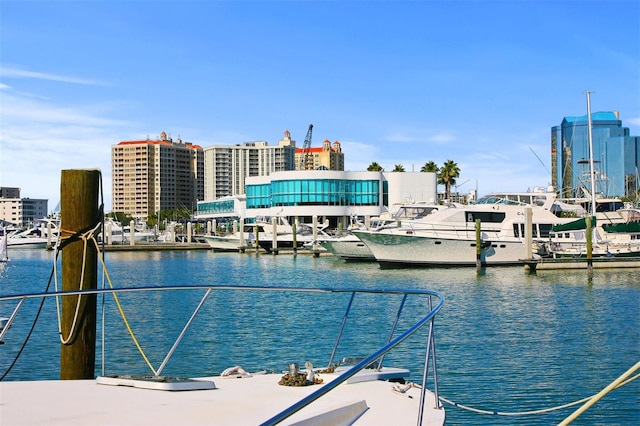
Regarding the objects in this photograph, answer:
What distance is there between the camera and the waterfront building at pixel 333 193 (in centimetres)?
10344

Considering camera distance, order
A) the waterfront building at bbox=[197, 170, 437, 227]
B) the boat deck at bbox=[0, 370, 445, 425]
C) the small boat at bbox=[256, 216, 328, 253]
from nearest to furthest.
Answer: the boat deck at bbox=[0, 370, 445, 425]
the small boat at bbox=[256, 216, 328, 253]
the waterfront building at bbox=[197, 170, 437, 227]

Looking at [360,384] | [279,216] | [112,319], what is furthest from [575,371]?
[279,216]

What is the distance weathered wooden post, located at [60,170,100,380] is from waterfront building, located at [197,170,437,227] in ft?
296

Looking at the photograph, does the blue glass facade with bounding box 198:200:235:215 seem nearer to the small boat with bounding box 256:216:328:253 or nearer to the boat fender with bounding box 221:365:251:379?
the small boat with bounding box 256:216:328:253

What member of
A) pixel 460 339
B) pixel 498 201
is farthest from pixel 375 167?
pixel 460 339

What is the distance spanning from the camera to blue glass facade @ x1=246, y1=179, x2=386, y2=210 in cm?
10344

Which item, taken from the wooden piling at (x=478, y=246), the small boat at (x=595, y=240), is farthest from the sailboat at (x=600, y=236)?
the wooden piling at (x=478, y=246)

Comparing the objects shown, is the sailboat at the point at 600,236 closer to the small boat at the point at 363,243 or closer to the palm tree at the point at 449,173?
the small boat at the point at 363,243

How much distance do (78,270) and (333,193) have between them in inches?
3738

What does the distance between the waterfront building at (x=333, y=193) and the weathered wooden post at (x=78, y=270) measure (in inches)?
3552

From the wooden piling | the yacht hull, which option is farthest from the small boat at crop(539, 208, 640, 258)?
the wooden piling

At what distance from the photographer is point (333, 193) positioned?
105 meters

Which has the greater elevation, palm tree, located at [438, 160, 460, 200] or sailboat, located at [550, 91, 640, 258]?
palm tree, located at [438, 160, 460, 200]

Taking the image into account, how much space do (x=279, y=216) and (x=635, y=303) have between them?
232 feet
